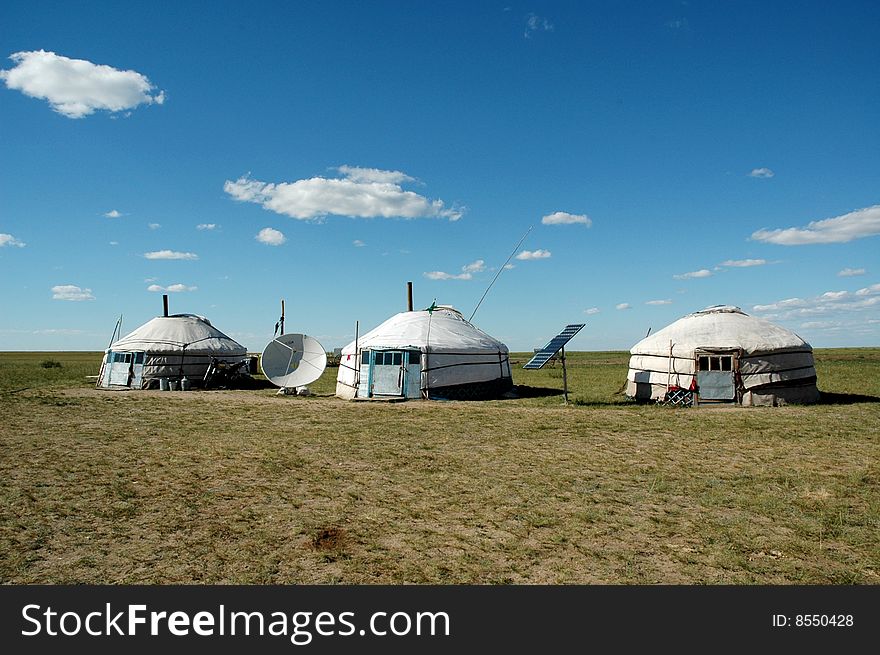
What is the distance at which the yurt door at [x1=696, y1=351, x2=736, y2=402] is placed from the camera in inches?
782

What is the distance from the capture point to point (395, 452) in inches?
475

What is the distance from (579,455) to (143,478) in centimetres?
830

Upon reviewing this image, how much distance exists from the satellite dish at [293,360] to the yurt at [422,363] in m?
1.28

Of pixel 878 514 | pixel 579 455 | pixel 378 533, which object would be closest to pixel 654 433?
pixel 579 455

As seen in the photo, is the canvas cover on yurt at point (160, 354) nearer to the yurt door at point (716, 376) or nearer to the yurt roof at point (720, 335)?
the yurt roof at point (720, 335)

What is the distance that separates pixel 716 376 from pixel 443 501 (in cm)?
1526

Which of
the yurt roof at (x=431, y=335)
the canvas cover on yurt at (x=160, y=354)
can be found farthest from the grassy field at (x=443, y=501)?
the canvas cover on yurt at (x=160, y=354)

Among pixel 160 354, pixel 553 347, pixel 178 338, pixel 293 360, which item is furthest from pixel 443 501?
pixel 178 338

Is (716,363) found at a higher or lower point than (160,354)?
lower

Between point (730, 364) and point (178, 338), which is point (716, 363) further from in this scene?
point (178, 338)

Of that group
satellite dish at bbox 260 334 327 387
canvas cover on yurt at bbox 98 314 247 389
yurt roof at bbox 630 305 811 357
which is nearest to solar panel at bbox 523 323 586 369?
yurt roof at bbox 630 305 811 357

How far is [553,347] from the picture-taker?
20922 millimetres

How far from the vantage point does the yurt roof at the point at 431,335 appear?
23156mm

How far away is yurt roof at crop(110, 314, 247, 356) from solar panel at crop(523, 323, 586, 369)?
18.2 meters
